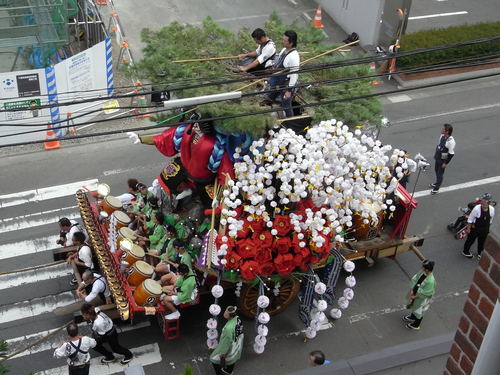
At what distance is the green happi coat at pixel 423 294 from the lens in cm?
1027

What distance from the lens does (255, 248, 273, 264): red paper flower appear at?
946 cm

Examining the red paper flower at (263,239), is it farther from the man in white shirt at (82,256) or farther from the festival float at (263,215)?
the man in white shirt at (82,256)

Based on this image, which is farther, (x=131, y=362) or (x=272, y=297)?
(x=272, y=297)

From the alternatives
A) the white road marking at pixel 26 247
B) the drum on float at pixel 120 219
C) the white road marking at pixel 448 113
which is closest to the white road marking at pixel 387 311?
the drum on float at pixel 120 219

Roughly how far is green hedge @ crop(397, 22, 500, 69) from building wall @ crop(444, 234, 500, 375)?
1510cm

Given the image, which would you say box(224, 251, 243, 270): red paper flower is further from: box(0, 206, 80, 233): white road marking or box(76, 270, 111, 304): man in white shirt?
box(0, 206, 80, 233): white road marking

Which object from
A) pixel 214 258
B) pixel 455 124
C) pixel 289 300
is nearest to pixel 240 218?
pixel 214 258

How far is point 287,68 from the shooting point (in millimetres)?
9945

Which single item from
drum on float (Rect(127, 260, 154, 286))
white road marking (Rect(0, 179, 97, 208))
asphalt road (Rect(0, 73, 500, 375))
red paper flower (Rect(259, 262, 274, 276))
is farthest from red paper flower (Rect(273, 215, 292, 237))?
white road marking (Rect(0, 179, 97, 208))

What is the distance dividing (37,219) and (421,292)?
7.42m

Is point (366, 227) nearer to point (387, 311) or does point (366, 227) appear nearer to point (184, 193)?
point (387, 311)

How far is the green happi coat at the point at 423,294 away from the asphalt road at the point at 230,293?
481 mm

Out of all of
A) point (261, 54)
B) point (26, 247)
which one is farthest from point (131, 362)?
point (261, 54)

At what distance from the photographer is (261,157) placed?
360 inches
